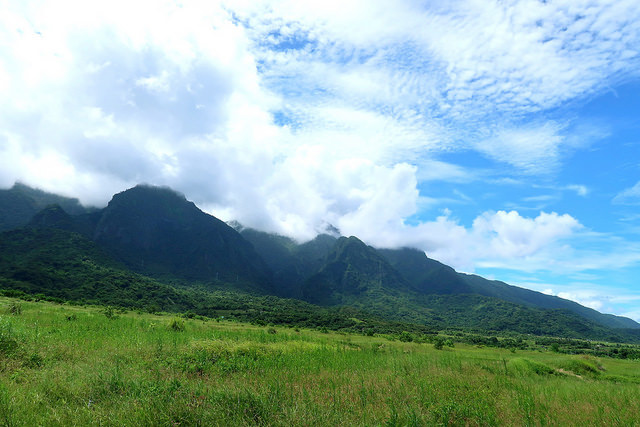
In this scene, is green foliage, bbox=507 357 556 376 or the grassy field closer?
the grassy field

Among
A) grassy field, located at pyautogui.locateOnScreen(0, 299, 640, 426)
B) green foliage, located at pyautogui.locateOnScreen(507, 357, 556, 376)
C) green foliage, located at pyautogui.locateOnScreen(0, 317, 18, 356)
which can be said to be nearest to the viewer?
grassy field, located at pyautogui.locateOnScreen(0, 299, 640, 426)

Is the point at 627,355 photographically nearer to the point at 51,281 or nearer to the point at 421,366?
the point at 421,366

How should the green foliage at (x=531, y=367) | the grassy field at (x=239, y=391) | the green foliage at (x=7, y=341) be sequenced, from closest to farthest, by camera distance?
1. the grassy field at (x=239, y=391)
2. the green foliage at (x=7, y=341)
3. the green foliage at (x=531, y=367)

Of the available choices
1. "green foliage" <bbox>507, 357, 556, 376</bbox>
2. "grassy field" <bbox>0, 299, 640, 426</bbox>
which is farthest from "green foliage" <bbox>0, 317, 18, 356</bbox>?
"green foliage" <bbox>507, 357, 556, 376</bbox>

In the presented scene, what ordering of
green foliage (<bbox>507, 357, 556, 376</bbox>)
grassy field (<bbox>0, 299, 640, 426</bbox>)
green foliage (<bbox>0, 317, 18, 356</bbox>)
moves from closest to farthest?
grassy field (<bbox>0, 299, 640, 426</bbox>) → green foliage (<bbox>0, 317, 18, 356</bbox>) → green foliage (<bbox>507, 357, 556, 376</bbox>)

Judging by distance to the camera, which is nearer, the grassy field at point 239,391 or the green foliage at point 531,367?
the grassy field at point 239,391

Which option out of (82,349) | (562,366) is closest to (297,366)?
(82,349)

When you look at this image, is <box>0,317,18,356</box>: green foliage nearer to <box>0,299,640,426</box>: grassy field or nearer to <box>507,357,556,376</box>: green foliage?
<box>0,299,640,426</box>: grassy field

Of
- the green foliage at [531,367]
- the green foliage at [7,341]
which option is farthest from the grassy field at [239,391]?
the green foliage at [531,367]

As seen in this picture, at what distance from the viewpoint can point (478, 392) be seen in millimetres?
11852

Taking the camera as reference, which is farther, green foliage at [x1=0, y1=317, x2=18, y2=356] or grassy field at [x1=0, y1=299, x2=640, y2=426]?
green foliage at [x1=0, y1=317, x2=18, y2=356]

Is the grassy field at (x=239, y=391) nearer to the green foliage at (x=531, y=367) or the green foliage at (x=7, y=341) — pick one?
the green foliage at (x=7, y=341)

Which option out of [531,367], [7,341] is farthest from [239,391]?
[531,367]

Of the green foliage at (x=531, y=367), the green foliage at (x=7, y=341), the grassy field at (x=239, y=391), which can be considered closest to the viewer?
the grassy field at (x=239, y=391)
